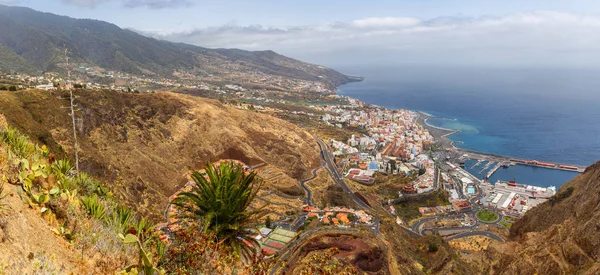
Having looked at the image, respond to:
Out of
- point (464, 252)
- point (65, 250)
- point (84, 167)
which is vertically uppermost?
point (65, 250)

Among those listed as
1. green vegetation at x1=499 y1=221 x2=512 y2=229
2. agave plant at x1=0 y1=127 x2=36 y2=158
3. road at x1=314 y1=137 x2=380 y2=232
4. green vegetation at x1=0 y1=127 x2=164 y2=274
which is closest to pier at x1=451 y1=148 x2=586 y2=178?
green vegetation at x1=499 y1=221 x2=512 y2=229

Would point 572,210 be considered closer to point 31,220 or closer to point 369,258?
point 369,258

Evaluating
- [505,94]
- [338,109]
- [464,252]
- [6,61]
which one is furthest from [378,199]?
[505,94]

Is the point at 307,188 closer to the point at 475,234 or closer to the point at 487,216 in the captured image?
the point at 475,234

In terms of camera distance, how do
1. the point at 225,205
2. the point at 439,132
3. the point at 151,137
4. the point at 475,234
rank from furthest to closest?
the point at 439,132
the point at 475,234
the point at 151,137
the point at 225,205

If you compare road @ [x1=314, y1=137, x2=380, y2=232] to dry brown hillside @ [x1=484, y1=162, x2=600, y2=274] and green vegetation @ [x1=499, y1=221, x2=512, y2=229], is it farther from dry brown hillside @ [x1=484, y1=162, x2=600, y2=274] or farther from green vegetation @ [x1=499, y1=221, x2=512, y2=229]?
green vegetation @ [x1=499, y1=221, x2=512, y2=229]

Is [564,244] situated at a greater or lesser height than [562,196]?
greater

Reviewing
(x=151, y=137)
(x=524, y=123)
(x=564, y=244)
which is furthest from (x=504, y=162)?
(x=151, y=137)
